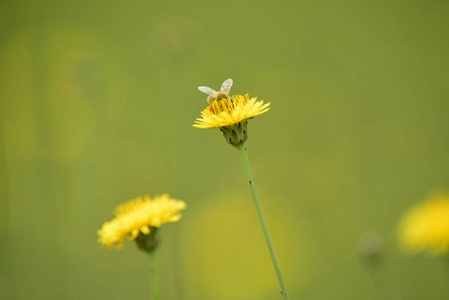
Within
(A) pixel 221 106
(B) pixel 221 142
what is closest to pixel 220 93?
(A) pixel 221 106

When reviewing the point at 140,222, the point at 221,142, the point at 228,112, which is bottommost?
the point at 140,222

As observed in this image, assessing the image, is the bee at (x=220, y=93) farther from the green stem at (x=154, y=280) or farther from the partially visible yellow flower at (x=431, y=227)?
the partially visible yellow flower at (x=431, y=227)

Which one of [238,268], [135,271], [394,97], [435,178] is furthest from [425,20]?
[135,271]

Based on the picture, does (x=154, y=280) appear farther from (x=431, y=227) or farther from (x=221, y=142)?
(x=221, y=142)

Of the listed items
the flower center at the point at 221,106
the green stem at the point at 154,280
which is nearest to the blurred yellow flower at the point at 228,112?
the flower center at the point at 221,106

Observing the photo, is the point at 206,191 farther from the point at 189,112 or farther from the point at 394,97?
the point at 394,97

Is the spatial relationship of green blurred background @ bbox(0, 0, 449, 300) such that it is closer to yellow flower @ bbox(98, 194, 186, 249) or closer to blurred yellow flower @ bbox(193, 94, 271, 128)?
yellow flower @ bbox(98, 194, 186, 249)

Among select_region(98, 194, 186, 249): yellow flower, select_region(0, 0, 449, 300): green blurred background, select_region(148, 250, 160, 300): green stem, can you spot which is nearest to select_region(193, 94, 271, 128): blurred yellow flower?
select_region(98, 194, 186, 249): yellow flower
